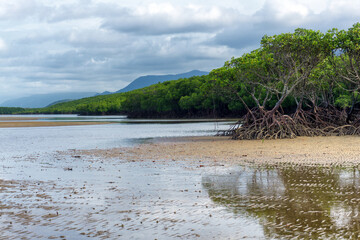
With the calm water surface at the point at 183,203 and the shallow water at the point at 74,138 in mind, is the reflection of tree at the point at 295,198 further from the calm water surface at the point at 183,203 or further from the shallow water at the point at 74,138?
the shallow water at the point at 74,138

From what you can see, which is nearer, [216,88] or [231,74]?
[231,74]

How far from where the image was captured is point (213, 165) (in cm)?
1619

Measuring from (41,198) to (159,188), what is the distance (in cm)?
324

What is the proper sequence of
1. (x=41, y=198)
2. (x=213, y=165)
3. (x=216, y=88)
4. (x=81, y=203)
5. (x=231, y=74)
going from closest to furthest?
1. (x=81, y=203)
2. (x=41, y=198)
3. (x=213, y=165)
4. (x=231, y=74)
5. (x=216, y=88)

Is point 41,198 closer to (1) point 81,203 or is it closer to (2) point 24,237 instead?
(1) point 81,203

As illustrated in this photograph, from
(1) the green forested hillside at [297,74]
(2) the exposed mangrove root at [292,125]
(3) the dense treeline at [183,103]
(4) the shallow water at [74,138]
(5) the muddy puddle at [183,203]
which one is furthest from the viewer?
(3) the dense treeline at [183,103]

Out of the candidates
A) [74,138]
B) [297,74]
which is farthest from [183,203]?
[74,138]

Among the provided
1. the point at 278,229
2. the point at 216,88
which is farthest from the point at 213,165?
the point at 216,88

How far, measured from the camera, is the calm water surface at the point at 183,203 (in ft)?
23.8

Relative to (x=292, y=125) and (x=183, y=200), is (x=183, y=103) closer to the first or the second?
(x=292, y=125)

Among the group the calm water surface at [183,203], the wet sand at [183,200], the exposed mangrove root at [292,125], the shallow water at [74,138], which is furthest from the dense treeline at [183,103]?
the calm water surface at [183,203]

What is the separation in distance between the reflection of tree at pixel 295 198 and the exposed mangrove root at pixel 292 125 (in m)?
15.5

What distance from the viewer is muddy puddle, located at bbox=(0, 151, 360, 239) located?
727 centimetres

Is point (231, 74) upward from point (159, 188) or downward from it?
upward
